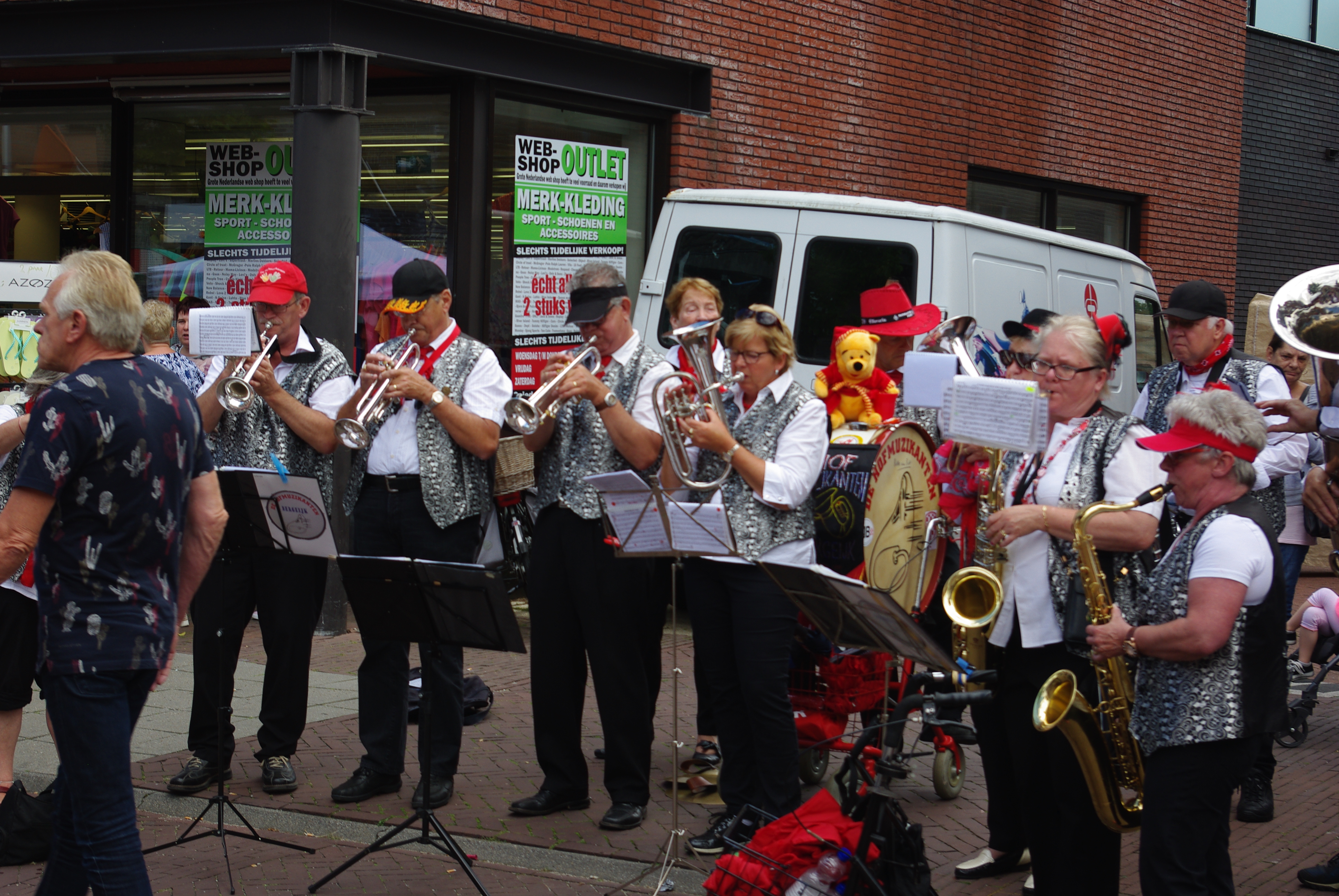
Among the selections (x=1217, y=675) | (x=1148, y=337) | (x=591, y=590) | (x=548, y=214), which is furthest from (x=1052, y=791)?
(x=1148, y=337)

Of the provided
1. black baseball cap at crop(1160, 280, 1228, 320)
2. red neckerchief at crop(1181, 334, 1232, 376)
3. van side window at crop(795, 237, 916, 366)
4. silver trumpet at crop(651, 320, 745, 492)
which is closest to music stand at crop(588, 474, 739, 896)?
silver trumpet at crop(651, 320, 745, 492)

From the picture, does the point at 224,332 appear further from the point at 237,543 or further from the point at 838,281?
the point at 838,281

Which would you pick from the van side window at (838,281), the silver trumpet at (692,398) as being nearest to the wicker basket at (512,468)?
the silver trumpet at (692,398)

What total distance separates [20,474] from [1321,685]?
25.6 feet

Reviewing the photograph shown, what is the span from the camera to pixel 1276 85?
17062mm

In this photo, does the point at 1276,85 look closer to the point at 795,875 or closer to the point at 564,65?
the point at 564,65

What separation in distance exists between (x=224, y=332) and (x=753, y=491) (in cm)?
223

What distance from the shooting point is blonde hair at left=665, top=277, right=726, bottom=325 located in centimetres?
624

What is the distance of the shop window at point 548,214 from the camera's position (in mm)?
9992

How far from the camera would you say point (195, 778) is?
5852 mm

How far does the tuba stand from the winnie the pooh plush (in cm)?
205

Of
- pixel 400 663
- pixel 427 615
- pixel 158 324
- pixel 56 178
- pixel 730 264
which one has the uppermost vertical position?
pixel 56 178

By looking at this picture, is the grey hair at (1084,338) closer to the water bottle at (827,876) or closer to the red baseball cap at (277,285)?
the water bottle at (827,876)

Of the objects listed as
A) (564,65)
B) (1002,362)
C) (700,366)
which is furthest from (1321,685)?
(564,65)
